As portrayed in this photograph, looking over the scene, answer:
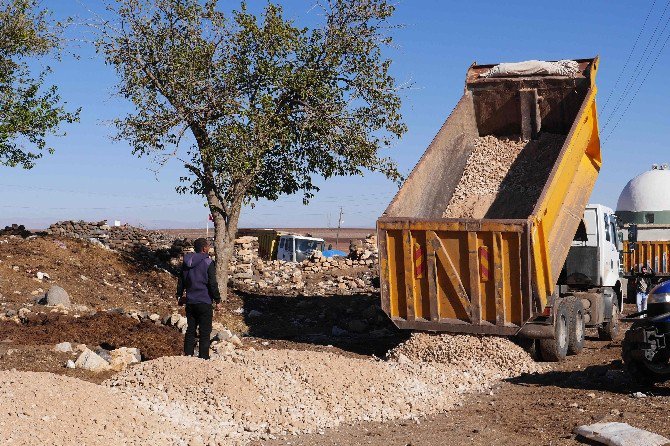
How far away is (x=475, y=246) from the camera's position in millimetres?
10750

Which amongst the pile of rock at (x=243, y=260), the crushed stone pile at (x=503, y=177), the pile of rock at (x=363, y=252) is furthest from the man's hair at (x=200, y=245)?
the pile of rock at (x=363, y=252)

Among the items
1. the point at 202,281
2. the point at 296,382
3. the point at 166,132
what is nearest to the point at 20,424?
the point at 296,382

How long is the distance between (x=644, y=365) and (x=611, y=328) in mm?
6216

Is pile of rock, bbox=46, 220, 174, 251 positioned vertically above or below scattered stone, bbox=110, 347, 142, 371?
above

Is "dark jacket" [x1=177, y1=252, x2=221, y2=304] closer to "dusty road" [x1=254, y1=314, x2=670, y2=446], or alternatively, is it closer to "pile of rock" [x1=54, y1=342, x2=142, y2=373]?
"pile of rock" [x1=54, y1=342, x2=142, y2=373]

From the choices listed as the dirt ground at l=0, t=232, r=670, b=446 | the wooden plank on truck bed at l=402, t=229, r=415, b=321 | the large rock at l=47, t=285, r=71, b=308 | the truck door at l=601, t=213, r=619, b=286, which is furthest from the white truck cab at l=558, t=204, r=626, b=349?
the large rock at l=47, t=285, r=71, b=308

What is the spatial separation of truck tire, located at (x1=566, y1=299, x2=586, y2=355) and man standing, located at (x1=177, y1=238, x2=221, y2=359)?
18.1 ft

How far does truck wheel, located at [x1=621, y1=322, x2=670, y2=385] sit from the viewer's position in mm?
9008

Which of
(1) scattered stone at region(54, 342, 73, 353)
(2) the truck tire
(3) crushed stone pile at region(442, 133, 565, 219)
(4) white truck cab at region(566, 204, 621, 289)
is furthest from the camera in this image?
(4) white truck cab at region(566, 204, 621, 289)

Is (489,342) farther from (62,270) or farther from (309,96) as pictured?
(62,270)

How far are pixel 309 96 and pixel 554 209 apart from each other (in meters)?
7.54

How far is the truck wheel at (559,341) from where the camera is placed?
11.8 m

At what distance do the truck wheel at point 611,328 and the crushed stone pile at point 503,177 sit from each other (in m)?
3.43

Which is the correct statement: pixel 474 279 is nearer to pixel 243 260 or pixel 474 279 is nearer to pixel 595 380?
pixel 595 380
